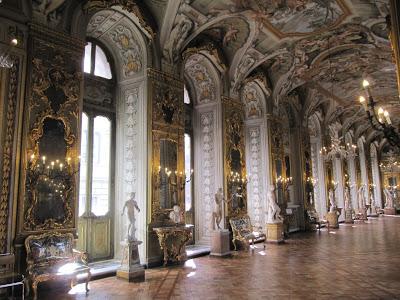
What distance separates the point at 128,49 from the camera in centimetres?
1081

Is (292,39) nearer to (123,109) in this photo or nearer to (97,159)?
(123,109)

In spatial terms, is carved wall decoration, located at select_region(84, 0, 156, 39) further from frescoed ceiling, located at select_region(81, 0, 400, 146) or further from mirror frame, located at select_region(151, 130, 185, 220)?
mirror frame, located at select_region(151, 130, 185, 220)

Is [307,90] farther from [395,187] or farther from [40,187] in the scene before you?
[395,187]

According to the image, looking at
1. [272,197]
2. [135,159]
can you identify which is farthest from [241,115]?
[135,159]

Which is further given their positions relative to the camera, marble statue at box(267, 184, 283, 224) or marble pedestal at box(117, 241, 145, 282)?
marble statue at box(267, 184, 283, 224)

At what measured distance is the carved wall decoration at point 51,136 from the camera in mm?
7410

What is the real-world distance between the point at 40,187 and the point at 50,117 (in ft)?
5.06

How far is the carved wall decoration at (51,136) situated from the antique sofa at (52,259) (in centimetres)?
27

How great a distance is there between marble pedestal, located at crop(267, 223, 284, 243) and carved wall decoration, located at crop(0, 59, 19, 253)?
10.2 m

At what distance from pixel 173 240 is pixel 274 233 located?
560 centimetres

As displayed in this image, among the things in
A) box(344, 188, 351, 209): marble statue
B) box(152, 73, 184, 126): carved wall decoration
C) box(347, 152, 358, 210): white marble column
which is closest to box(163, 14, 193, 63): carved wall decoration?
box(152, 73, 184, 126): carved wall decoration

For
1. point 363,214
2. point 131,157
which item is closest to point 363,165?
point 363,214

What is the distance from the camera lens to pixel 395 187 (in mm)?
35781

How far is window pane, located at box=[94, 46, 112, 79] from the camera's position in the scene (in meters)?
11.0
